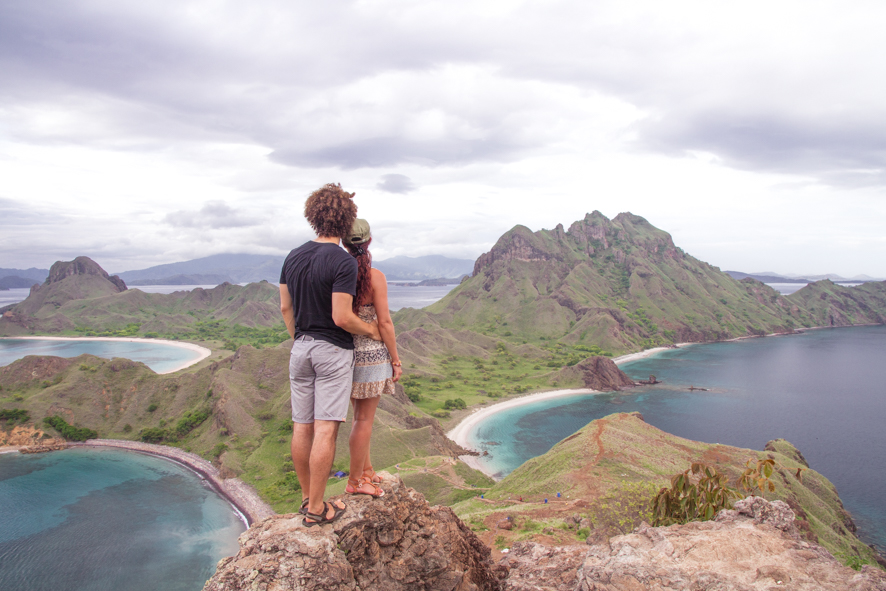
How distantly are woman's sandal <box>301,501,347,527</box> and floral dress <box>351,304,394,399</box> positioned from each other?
1.89 metres

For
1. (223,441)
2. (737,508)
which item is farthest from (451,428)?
(737,508)

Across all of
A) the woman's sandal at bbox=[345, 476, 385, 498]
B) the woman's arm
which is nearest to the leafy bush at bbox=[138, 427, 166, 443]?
the woman's sandal at bbox=[345, 476, 385, 498]

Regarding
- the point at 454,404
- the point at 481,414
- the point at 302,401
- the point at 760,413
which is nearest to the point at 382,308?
the point at 302,401

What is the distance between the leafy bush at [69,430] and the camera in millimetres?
69000

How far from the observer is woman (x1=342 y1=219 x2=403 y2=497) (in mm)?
7047

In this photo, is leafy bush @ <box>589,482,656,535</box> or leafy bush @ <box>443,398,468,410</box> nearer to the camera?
leafy bush @ <box>589,482,656,535</box>

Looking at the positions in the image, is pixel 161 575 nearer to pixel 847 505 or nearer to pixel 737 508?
pixel 737 508

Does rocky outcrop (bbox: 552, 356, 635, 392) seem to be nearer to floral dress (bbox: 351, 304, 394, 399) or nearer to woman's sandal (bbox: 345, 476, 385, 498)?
woman's sandal (bbox: 345, 476, 385, 498)

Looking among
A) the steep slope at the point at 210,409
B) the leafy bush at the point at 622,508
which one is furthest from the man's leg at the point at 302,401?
the steep slope at the point at 210,409

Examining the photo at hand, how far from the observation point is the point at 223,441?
62.1m

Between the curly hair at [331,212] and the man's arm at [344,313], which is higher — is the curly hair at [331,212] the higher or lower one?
the higher one

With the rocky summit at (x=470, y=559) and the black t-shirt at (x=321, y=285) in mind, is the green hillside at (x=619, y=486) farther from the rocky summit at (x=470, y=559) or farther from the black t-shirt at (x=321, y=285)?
the black t-shirt at (x=321, y=285)

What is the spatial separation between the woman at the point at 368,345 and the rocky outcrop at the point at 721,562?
521cm

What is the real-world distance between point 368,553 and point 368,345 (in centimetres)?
365
